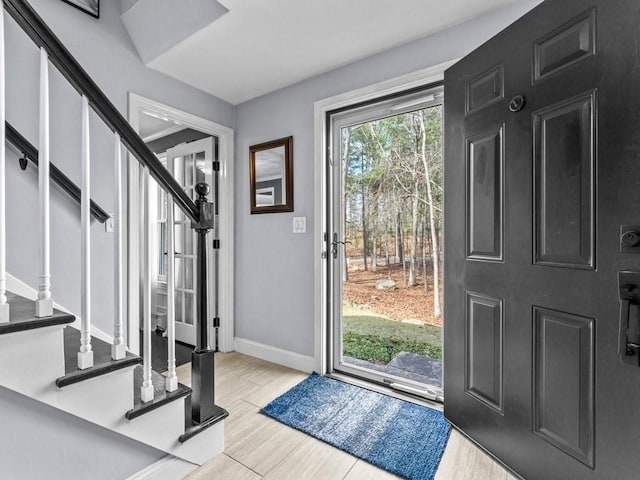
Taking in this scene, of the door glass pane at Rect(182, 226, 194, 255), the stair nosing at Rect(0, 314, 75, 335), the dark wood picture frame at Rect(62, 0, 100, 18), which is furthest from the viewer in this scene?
the door glass pane at Rect(182, 226, 194, 255)

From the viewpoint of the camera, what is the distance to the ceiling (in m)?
1.75

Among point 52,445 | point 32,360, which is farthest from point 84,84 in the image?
point 52,445

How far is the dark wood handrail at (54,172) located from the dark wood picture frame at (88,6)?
897mm

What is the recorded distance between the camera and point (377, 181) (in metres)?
2.32

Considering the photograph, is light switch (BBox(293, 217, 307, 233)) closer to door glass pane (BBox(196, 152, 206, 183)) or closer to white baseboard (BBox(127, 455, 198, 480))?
door glass pane (BBox(196, 152, 206, 183))

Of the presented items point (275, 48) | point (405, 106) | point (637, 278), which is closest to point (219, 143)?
point (275, 48)

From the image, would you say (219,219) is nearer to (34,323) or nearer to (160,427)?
(160,427)

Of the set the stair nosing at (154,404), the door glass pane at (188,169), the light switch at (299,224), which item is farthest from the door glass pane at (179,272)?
the stair nosing at (154,404)

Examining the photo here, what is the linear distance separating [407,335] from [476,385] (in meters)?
0.65

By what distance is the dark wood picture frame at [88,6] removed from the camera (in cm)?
195

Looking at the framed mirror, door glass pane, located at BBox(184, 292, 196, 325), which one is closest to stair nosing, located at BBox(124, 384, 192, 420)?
the framed mirror

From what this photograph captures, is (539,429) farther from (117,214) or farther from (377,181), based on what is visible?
(117,214)

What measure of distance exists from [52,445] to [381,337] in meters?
1.86

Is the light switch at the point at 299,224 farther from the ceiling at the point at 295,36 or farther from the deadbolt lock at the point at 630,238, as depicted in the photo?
the deadbolt lock at the point at 630,238
